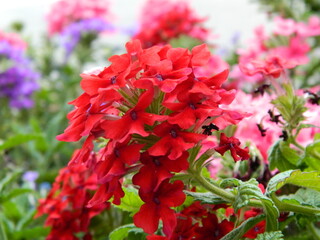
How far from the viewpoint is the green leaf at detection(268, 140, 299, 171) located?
0.71 metres

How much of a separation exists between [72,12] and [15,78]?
2.47 ft

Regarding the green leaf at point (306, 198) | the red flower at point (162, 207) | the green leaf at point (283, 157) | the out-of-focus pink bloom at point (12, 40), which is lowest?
the out-of-focus pink bloom at point (12, 40)

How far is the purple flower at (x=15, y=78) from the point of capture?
81.0 inches

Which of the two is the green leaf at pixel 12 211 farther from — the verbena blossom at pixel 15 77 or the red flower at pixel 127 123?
the verbena blossom at pixel 15 77

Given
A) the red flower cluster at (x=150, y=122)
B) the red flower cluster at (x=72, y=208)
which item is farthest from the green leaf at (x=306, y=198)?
the red flower cluster at (x=72, y=208)

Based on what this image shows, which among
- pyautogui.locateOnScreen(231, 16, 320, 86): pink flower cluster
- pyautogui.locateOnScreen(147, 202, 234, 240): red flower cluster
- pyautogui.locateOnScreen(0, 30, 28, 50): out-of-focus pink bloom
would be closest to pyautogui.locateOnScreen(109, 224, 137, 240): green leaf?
pyautogui.locateOnScreen(147, 202, 234, 240): red flower cluster

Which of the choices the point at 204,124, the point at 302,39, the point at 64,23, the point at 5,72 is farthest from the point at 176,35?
the point at 204,124

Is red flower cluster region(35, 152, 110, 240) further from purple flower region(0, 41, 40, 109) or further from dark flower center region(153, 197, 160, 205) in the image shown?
purple flower region(0, 41, 40, 109)

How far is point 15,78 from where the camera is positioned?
6.81 feet

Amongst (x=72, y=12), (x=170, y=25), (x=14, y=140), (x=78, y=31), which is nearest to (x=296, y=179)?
(x=14, y=140)

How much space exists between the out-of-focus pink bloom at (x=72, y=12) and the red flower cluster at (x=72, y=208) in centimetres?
187

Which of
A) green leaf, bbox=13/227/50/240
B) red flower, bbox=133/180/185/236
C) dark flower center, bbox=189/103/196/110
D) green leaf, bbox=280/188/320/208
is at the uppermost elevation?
dark flower center, bbox=189/103/196/110

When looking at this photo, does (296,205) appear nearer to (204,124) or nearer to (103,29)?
(204,124)

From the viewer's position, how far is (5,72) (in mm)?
2061
